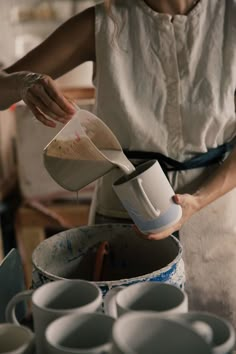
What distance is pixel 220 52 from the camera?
3.46 ft

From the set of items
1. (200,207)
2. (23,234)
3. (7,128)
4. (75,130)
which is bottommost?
(23,234)

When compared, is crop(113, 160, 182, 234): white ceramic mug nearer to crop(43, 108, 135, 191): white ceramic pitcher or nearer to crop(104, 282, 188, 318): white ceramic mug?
crop(43, 108, 135, 191): white ceramic pitcher

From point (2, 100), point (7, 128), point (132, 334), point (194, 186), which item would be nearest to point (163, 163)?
point (194, 186)

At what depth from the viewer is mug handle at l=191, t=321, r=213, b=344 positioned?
53 cm

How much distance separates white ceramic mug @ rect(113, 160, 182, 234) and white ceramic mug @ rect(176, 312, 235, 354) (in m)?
0.27

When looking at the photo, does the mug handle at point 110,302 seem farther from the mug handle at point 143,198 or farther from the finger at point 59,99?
the finger at point 59,99

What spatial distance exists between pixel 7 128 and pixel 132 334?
6.05 ft

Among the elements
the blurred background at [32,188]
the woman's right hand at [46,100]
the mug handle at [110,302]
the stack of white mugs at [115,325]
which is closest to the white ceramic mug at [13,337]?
the stack of white mugs at [115,325]

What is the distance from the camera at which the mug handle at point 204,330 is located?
1.73ft

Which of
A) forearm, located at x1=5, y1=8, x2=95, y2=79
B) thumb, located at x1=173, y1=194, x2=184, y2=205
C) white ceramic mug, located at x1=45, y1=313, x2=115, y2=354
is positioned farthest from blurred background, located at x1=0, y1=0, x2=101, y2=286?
white ceramic mug, located at x1=45, y1=313, x2=115, y2=354

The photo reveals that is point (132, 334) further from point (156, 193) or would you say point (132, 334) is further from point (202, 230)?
point (202, 230)

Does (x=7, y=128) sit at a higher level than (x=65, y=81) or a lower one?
lower

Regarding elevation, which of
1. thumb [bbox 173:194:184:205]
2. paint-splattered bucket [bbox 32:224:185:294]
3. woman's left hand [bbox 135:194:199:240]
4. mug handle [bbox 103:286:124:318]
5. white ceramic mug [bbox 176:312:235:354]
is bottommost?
paint-splattered bucket [bbox 32:224:185:294]

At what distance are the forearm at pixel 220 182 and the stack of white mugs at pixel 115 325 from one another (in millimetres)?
385
